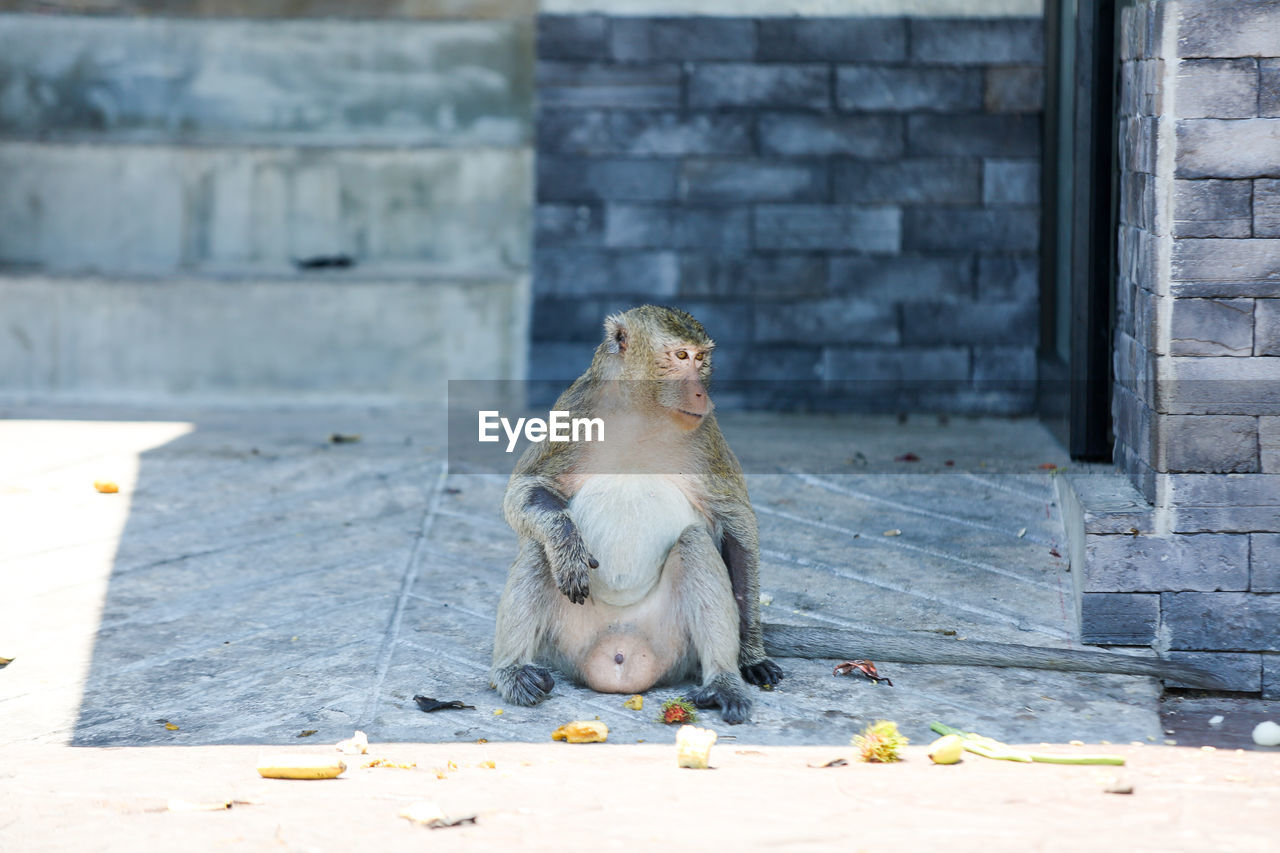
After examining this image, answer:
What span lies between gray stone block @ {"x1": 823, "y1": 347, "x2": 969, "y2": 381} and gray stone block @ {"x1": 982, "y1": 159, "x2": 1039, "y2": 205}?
3.13 ft

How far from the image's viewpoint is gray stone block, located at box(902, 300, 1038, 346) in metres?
9.21

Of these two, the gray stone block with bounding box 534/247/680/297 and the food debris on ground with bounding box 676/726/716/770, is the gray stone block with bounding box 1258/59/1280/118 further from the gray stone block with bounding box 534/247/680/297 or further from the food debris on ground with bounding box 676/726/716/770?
the gray stone block with bounding box 534/247/680/297

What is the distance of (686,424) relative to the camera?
4.56m

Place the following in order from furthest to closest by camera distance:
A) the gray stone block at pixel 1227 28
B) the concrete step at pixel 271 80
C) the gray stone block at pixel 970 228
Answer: the concrete step at pixel 271 80 → the gray stone block at pixel 970 228 → the gray stone block at pixel 1227 28

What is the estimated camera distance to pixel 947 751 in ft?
13.8

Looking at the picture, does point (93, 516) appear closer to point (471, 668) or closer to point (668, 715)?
point (471, 668)

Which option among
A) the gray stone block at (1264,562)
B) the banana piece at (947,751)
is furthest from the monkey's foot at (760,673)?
the gray stone block at (1264,562)

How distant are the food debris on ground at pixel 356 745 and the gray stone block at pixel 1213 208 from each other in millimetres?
3060

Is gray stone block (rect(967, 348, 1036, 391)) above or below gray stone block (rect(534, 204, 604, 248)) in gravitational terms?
below

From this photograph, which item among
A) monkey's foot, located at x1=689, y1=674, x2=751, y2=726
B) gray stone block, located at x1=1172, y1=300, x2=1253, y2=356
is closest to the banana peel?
monkey's foot, located at x1=689, y1=674, x2=751, y2=726

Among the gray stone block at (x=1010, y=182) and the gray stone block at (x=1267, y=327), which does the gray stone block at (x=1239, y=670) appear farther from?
the gray stone block at (x=1010, y=182)

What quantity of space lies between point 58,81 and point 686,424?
7.52m

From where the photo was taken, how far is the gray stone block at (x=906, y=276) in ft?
30.2

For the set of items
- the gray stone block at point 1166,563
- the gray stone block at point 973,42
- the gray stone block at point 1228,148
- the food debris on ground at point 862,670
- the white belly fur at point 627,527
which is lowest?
the food debris on ground at point 862,670
